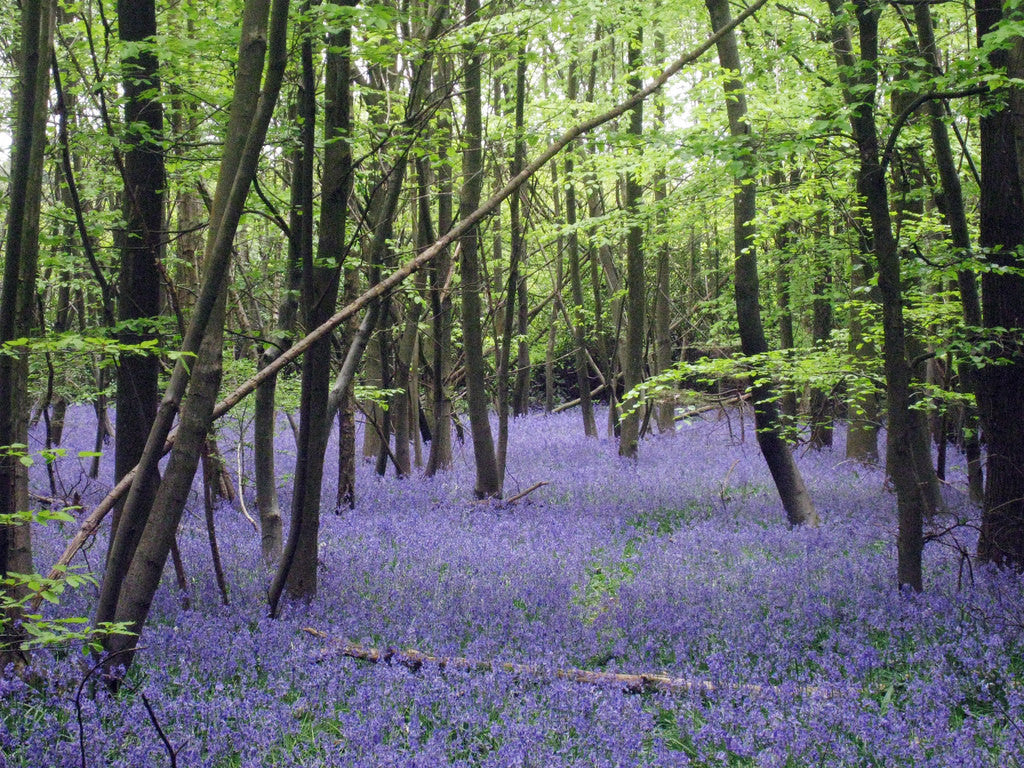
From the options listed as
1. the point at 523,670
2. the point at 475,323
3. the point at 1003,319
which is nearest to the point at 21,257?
the point at 523,670

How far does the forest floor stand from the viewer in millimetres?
3680

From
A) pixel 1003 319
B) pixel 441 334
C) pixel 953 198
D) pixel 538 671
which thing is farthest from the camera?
pixel 441 334

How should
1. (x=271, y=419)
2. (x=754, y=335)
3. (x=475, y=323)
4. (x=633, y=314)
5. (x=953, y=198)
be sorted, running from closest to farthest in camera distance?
(x=271, y=419), (x=953, y=198), (x=754, y=335), (x=475, y=323), (x=633, y=314)

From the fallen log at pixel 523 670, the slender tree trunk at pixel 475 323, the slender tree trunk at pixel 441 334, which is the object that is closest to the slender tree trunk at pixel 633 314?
the slender tree trunk at pixel 441 334

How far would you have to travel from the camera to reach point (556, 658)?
4906mm

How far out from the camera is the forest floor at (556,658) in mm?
3680

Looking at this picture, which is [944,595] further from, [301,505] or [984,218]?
[301,505]

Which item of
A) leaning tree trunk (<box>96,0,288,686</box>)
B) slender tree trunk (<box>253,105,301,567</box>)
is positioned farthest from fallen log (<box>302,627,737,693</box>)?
slender tree trunk (<box>253,105,301,567</box>)

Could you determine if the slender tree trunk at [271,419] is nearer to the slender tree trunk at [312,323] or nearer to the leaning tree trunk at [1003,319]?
the slender tree trunk at [312,323]

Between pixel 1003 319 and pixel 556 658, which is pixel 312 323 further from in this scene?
pixel 1003 319

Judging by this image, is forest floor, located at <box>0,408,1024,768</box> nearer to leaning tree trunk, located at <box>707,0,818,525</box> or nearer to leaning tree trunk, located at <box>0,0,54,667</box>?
leaning tree trunk, located at <box>707,0,818,525</box>

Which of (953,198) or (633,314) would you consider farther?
(633,314)

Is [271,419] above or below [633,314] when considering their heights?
below

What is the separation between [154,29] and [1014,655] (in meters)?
7.17
